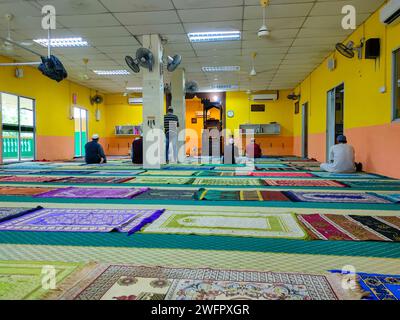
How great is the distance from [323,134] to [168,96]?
8.25 metres

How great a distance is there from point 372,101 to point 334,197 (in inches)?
142

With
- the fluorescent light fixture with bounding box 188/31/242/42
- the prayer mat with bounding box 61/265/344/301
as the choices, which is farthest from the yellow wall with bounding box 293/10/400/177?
the prayer mat with bounding box 61/265/344/301

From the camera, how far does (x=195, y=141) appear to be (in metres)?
18.5

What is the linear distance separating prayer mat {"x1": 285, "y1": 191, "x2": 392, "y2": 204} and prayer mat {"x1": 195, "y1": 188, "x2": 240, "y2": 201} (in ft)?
2.22

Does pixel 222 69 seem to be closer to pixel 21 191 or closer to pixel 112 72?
pixel 112 72

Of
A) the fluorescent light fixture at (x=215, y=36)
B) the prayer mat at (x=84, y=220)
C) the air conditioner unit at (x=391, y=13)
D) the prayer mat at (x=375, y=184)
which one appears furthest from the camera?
the fluorescent light fixture at (x=215, y=36)

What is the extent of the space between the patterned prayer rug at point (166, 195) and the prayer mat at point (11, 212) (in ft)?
3.90

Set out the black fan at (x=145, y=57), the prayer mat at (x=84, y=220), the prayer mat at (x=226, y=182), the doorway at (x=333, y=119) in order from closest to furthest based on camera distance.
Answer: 1. the prayer mat at (x=84, y=220)
2. the prayer mat at (x=226, y=182)
3. the black fan at (x=145, y=57)
4. the doorway at (x=333, y=119)

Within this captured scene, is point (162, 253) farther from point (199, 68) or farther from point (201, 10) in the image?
point (199, 68)

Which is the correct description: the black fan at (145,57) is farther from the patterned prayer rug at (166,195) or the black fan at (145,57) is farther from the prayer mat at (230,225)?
the prayer mat at (230,225)

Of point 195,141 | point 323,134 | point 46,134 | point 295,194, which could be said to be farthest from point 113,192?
point 195,141

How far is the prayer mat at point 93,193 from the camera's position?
3978 mm

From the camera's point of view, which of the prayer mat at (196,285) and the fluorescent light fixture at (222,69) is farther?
the fluorescent light fixture at (222,69)

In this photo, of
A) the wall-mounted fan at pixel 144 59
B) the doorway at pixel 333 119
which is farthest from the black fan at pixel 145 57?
the doorway at pixel 333 119
